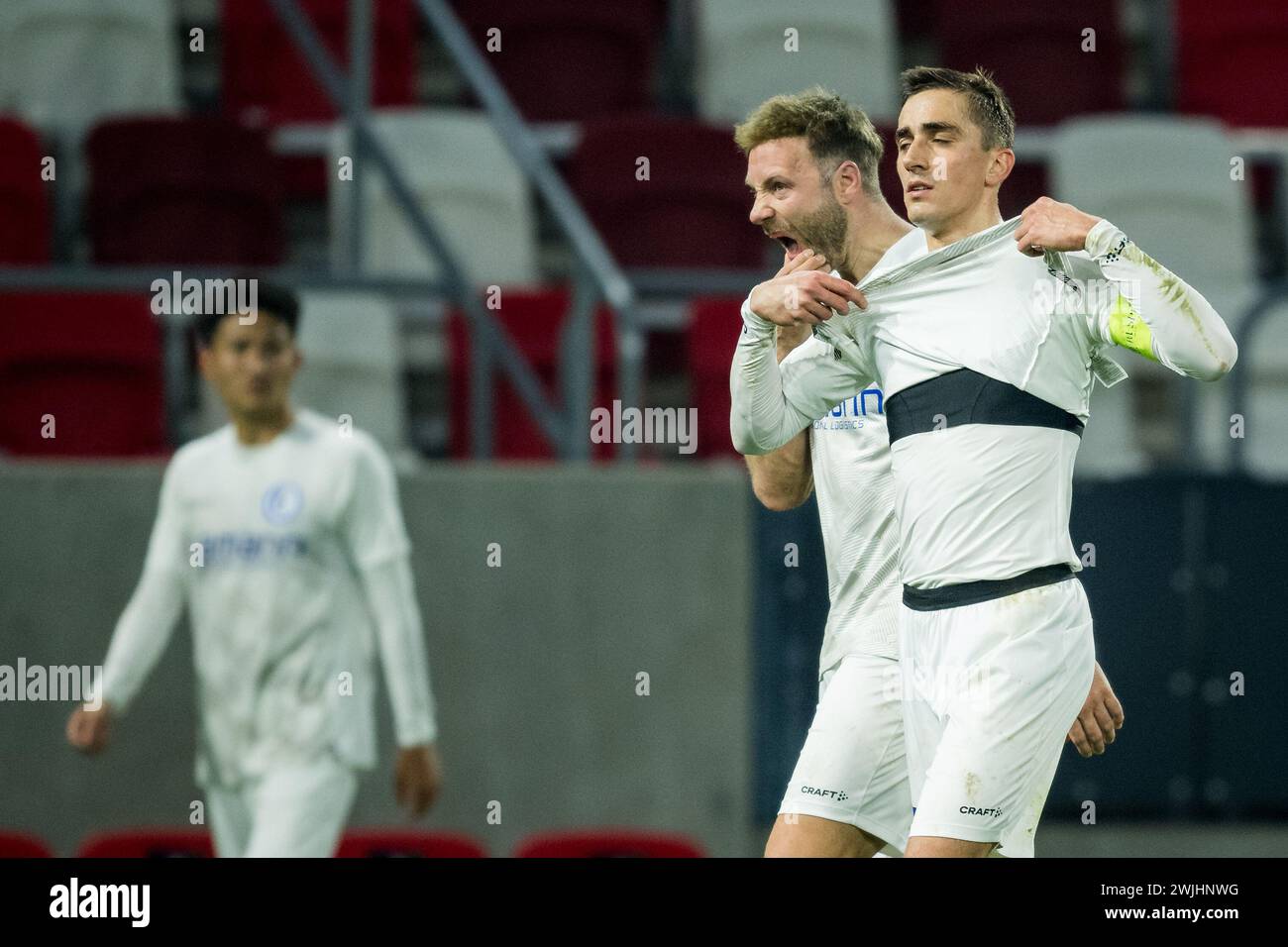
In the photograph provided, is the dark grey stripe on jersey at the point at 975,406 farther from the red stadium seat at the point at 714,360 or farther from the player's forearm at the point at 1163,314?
the red stadium seat at the point at 714,360

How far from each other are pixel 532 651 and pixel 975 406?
371 cm

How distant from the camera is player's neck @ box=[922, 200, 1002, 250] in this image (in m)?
3.66

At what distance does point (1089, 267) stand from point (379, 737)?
4.11 metres

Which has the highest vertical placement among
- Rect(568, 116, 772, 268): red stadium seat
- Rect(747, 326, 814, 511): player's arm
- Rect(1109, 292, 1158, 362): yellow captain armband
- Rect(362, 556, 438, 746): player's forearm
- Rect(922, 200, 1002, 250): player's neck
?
Rect(568, 116, 772, 268): red stadium seat

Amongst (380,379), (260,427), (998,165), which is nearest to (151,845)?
(260,427)

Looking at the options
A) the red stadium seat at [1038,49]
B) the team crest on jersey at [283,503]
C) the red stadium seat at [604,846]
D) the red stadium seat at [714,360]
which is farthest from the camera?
the red stadium seat at [1038,49]

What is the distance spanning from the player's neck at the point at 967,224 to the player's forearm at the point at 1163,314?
0.31 meters

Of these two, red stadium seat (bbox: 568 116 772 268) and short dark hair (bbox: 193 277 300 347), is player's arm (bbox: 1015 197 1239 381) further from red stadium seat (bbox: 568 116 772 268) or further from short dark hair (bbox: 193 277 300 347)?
red stadium seat (bbox: 568 116 772 268)

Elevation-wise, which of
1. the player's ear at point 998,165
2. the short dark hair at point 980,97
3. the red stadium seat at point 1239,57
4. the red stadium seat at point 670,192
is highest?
the red stadium seat at point 1239,57

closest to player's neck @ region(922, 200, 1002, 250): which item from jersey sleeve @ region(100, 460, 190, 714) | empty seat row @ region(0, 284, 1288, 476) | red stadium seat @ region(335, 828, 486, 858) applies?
red stadium seat @ region(335, 828, 486, 858)

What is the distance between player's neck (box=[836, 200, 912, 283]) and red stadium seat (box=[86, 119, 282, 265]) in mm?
4629

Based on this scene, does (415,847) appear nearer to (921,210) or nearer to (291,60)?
(921,210)

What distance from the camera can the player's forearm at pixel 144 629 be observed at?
5.83 metres

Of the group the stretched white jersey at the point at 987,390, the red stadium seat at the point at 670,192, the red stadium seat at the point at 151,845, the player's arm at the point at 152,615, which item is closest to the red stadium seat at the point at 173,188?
the red stadium seat at the point at 670,192
